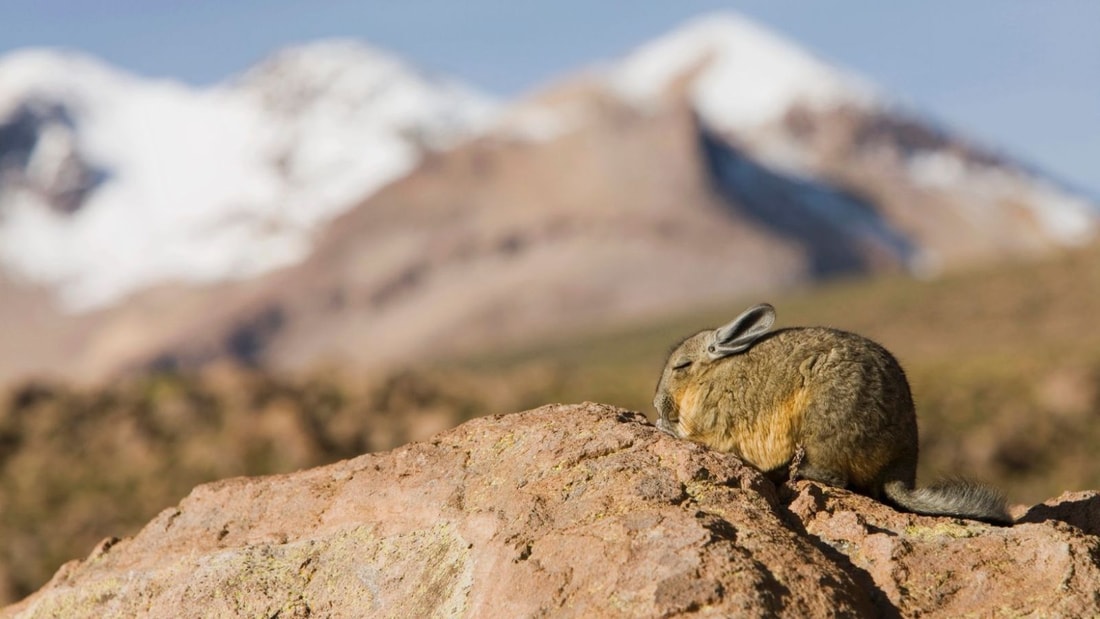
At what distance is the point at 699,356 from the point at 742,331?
348mm

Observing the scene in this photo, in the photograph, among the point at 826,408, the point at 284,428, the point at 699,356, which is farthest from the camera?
the point at 284,428

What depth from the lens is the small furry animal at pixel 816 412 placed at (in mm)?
7688

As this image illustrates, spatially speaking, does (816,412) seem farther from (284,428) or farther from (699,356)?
(284,428)

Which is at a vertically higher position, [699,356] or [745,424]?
[699,356]

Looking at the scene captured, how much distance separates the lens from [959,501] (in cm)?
731

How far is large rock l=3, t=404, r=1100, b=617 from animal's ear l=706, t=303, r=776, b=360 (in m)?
1.05

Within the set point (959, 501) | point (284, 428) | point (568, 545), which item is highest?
point (568, 545)

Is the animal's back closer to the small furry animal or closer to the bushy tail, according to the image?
the small furry animal

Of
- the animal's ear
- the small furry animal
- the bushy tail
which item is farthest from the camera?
the animal's ear

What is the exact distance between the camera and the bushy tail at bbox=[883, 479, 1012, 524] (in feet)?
23.9

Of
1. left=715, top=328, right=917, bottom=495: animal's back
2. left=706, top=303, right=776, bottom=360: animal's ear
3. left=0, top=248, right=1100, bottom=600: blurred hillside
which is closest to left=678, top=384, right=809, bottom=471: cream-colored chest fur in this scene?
left=715, top=328, right=917, bottom=495: animal's back

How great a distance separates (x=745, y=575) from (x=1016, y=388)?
33.6 meters

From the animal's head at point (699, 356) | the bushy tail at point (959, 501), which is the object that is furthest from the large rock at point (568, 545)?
the animal's head at point (699, 356)

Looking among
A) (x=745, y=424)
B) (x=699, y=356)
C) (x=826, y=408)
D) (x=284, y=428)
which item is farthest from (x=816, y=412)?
(x=284, y=428)
